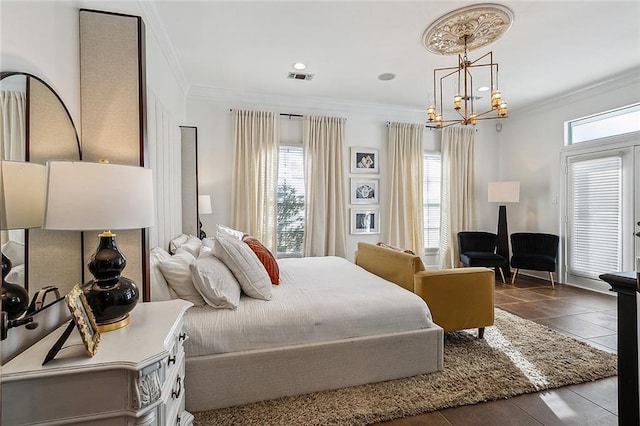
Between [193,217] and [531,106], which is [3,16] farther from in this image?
[531,106]

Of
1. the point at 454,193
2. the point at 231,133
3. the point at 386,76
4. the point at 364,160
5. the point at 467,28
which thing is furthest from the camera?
the point at 454,193

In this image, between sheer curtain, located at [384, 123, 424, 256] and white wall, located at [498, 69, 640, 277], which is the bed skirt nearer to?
sheer curtain, located at [384, 123, 424, 256]

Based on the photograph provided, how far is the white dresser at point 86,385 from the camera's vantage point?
905 mm

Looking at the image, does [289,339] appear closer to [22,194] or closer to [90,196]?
[90,196]

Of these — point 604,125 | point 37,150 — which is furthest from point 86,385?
point 604,125

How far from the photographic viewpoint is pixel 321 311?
2025 millimetres

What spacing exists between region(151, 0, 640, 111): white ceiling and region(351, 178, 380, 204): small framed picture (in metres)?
1.41

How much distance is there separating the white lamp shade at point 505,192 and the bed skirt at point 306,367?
12.7ft

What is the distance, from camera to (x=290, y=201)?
496cm

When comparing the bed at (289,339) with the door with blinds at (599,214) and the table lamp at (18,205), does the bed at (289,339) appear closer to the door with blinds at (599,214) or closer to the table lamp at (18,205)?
the table lamp at (18,205)

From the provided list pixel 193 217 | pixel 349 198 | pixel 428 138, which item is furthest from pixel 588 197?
pixel 193 217

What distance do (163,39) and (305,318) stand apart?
2.93 m

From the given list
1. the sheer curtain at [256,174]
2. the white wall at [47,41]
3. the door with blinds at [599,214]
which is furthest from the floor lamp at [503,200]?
the white wall at [47,41]

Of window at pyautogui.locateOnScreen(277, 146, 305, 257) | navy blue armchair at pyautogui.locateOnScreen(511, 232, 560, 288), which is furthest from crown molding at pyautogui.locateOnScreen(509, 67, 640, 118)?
window at pyautogui.locateOnScreen(277, 146, 305, 257)
